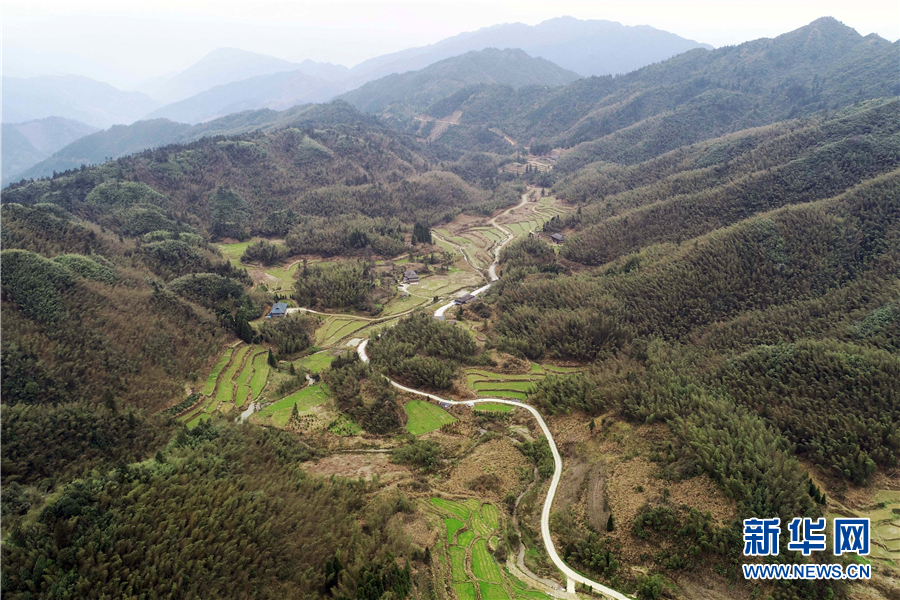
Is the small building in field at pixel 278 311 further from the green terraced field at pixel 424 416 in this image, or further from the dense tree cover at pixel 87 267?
the green terraced field at pixel 424 416

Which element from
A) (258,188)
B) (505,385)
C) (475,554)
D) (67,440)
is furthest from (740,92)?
(67,440)

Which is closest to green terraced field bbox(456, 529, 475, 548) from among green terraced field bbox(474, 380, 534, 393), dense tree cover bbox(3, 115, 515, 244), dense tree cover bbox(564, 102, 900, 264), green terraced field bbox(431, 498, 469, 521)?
green terraced field bbox(431, 498, 469, 521)

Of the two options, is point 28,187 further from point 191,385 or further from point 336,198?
point 191,385

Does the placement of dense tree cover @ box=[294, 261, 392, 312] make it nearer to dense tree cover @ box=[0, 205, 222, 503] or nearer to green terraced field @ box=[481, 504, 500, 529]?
dense tree cover @ box=[0, 205, 222, 503]

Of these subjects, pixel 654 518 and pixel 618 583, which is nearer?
pixel 618 583

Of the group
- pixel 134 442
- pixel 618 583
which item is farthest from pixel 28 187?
pixel 618 583

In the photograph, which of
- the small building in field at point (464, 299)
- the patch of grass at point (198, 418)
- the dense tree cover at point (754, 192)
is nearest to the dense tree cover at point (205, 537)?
the patch of grass at point (198, 418)
